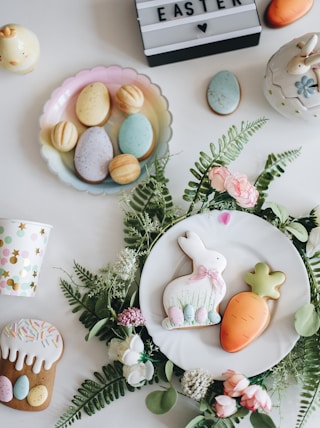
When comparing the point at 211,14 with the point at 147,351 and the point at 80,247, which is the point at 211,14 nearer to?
the point at 80,247

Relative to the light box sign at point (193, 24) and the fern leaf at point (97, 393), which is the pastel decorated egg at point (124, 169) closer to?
the light box sign at point (193, 24)

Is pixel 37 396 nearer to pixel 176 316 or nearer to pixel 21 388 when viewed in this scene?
pixel 21 388

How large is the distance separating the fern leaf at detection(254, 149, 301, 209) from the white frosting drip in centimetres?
56

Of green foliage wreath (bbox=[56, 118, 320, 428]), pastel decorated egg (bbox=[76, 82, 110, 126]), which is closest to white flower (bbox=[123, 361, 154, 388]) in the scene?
green foliage wreath (bbox=[56, 118, 320, 428])

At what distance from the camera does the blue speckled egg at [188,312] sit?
109 cm

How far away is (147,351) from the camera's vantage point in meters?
1.14

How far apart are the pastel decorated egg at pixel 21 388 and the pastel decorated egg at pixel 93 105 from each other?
23.4 inches

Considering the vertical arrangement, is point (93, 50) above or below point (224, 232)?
above

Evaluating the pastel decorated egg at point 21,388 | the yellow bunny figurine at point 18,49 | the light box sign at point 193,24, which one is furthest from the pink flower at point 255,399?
the yellow bunny figurine at point 18,49

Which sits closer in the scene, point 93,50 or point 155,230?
point 155,230

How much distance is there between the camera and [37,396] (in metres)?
1.17

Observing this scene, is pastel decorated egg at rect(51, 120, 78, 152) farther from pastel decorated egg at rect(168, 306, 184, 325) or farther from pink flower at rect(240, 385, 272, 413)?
pink flower at rect(240, 385, 272, 413)

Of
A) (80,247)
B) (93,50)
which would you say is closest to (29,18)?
(93,50)

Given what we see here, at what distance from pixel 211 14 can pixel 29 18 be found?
446mm
